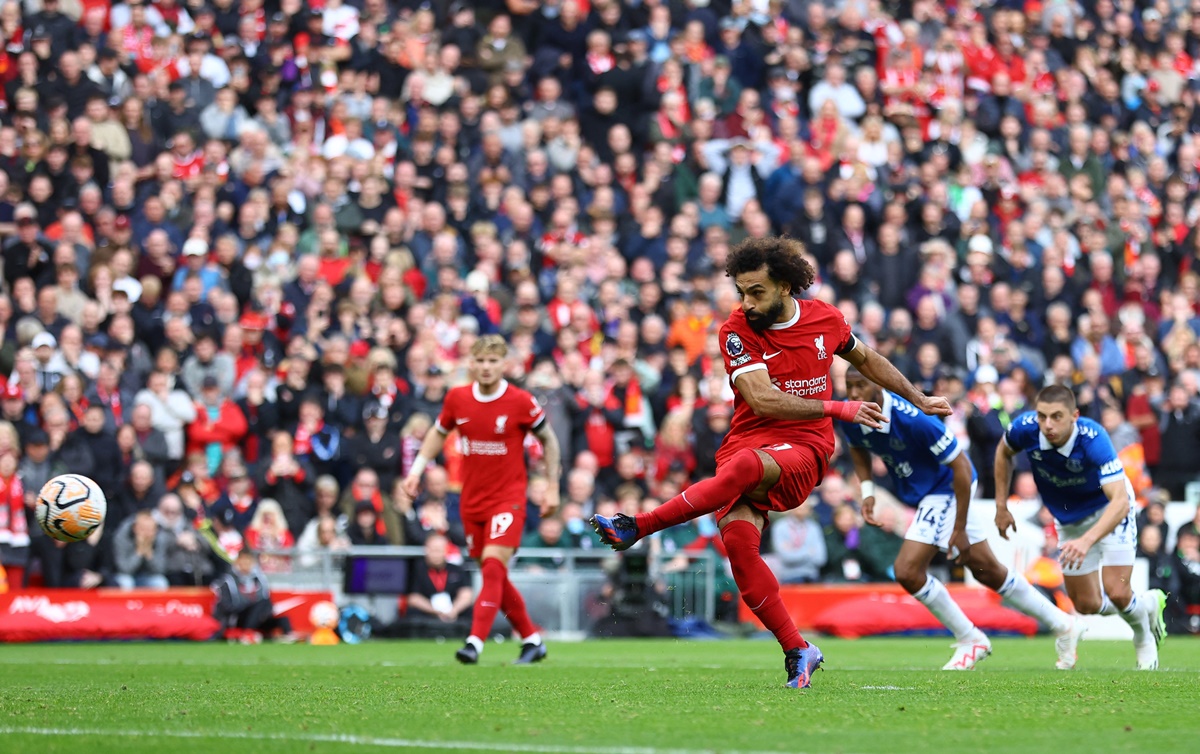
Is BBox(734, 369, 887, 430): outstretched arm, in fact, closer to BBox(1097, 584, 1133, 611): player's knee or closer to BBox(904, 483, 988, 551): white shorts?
BBox(904, 483, 988, 551): white shorts

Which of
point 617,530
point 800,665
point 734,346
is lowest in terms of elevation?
point 800,665

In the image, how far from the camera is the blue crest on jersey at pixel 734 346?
Result: 365 inches

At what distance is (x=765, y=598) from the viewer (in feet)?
30.1

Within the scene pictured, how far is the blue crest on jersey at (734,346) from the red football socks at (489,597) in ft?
13.9

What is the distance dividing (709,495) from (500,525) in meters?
4.47

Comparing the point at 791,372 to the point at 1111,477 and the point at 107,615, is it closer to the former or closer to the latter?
the point at 1111,477

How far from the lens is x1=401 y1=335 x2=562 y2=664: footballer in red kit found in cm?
1316

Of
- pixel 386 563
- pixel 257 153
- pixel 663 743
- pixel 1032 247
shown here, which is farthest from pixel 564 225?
pixel 663 743

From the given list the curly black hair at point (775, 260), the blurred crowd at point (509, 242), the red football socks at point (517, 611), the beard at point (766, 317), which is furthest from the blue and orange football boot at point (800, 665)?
the blurred crowd at point (509, 242)

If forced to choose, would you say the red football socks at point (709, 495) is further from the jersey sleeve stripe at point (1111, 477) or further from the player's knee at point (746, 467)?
the jersey sleeve stripe at point (1111, 477)

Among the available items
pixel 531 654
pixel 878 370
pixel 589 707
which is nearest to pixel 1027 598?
pixel 878 370

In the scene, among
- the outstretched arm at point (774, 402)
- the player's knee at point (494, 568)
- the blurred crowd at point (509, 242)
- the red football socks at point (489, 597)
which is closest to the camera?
the outstretched arm at point (774, 402)

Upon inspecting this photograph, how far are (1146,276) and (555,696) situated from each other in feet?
56.4

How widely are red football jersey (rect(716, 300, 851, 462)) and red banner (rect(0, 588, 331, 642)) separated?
31.5 ft
